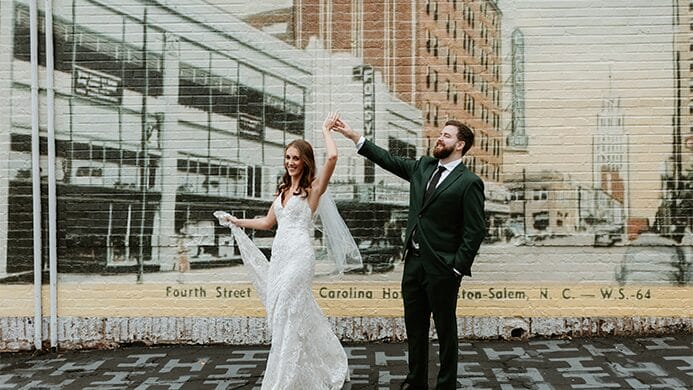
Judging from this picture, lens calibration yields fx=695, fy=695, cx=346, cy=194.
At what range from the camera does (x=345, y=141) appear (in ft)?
23.5

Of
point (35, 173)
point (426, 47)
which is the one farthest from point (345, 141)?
point (35, 173)

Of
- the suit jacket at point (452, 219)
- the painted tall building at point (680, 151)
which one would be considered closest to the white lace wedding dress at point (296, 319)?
the suit jacket at point (452, 219)

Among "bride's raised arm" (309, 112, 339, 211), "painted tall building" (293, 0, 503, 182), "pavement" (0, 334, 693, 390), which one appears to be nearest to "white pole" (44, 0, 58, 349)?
"pavement" (0, 334, 693, 390)

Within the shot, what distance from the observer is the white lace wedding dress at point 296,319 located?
5.02 m

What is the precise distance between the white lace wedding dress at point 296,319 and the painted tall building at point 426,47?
7.70ft

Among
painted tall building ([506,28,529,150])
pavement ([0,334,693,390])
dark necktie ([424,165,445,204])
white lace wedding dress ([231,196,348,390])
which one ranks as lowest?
pavement ([0,334,693,390])

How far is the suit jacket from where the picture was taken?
16.4ft

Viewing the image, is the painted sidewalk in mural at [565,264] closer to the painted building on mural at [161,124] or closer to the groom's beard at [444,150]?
the painted building on mural at [161,124]

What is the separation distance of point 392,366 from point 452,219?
174 centimetres

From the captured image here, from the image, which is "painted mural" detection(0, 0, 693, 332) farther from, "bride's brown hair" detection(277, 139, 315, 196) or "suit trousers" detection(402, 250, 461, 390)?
"bride's brown hair" detection(277, 139, 315, 196)

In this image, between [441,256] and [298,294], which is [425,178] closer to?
[441,256]

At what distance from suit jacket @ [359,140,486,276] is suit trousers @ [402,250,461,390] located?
0.11m

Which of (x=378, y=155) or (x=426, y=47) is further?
(x=426, y=47)

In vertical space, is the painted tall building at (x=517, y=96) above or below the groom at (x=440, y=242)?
above
